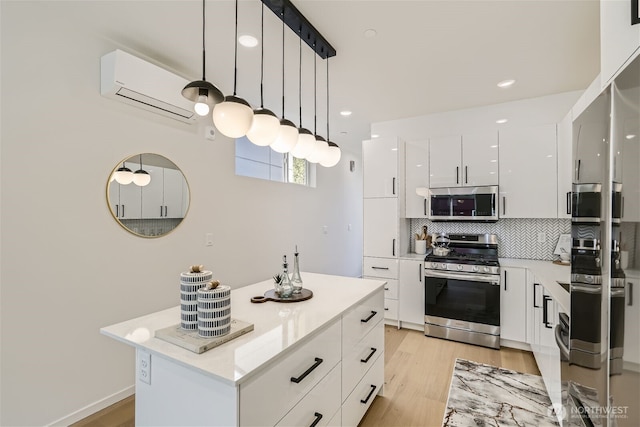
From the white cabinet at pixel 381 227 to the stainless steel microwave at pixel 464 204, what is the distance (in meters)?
0.47

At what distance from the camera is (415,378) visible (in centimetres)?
256

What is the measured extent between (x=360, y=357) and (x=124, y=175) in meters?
2.18

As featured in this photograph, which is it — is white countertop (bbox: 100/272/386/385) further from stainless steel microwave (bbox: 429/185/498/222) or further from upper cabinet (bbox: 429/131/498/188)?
upper cabinet (bbox: 429/131/498/188)

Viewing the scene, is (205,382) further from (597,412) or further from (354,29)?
(354,29)

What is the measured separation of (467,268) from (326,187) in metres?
2.62

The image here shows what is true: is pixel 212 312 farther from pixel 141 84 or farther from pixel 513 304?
pixel 513 304

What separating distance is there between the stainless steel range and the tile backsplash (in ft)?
0.38

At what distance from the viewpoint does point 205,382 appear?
109cm

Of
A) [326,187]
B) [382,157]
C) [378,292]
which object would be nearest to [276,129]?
[378,292]

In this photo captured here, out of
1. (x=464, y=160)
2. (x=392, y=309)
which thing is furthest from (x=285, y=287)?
(x=464, y=160)

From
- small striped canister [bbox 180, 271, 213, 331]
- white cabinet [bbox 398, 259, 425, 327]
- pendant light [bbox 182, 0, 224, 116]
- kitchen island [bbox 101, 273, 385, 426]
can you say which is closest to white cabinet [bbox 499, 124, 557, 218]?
white cabinet [bbox 398, 259, 425, 327]

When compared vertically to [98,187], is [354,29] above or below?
above

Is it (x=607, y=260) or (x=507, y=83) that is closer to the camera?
(x=607, y=260)

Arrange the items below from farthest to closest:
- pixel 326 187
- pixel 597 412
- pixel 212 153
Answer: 1. pixel 326 187
2. pixel 212 153
3. pixel 597 412
